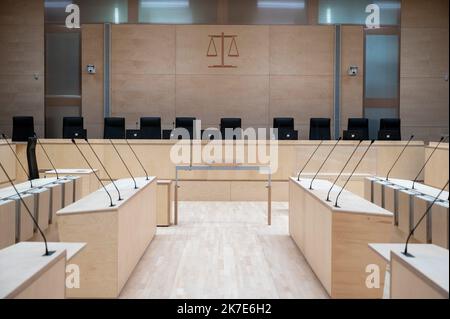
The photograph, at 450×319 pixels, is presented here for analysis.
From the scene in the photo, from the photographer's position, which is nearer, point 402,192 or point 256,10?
point 402,192

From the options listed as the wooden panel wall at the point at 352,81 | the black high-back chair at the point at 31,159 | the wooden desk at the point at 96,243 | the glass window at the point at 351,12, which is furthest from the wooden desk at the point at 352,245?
the glass window at the point at 351,12

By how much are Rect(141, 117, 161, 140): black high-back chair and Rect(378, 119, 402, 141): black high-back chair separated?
12.3 feet

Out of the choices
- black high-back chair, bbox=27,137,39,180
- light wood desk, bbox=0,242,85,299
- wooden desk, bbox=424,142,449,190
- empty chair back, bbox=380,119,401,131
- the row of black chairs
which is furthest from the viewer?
empty chair back, bbox=380,119,401,131

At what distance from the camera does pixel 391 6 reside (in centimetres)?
909

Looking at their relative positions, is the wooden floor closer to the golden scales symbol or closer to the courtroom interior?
the courtroom interior

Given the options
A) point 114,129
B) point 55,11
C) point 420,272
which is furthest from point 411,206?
point 55,11

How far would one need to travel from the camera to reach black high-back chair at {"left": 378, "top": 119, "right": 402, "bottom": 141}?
299 inches

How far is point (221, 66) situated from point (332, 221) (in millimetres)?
6691

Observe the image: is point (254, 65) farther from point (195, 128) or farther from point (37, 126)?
point (37, 126)

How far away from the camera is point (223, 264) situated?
11.6 ft

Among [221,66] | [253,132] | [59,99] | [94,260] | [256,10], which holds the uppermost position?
[256,10]

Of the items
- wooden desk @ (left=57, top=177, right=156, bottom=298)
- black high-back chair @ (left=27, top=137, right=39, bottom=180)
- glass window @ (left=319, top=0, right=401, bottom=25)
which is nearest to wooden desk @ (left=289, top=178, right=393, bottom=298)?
wooden desk @ (left=57, top=177, right=156, bottom=298)

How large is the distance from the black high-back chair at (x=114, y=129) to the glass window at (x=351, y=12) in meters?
4.53
